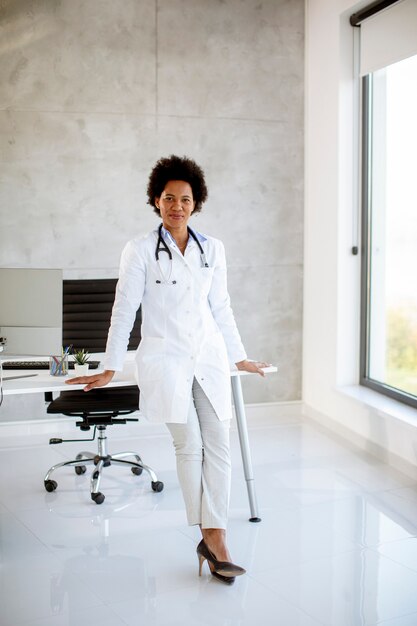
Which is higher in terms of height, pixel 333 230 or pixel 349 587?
pixel 333 230

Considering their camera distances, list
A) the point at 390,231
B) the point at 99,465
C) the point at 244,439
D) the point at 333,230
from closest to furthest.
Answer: the point at 244,439
the point at 99,465
the point at 390,231
the point at 333,230

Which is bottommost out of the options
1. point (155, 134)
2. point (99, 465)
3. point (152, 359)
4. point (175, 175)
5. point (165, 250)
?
point (99, 465)

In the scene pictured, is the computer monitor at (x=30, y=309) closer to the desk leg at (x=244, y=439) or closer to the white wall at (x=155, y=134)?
the desk leg at (x=244, y=439)

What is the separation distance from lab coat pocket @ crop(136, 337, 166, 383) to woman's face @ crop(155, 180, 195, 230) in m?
0.52

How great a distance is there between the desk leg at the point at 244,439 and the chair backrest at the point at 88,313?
1.18 m

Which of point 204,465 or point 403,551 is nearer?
point 204,465

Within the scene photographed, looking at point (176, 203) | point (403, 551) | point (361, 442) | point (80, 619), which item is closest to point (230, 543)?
point (403, 551)

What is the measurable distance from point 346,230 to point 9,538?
3122 mm

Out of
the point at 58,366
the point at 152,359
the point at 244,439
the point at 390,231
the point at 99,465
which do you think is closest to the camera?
the point at 152,359

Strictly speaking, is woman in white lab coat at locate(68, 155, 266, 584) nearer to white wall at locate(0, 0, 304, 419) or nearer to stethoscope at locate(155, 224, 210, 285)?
stethoscope at locate(155, 224, 210, 285)

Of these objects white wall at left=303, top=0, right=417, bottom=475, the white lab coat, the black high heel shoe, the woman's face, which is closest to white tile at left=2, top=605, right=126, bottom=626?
the black high heel shoe

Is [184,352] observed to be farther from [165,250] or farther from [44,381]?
[44,381]

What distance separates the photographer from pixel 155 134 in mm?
5660

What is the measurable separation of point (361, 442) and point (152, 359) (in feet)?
7.96
